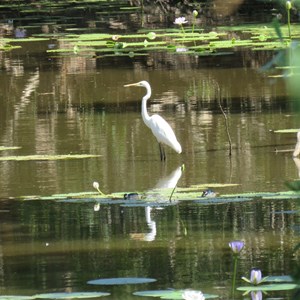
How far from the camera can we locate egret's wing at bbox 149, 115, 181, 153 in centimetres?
Result: 1149

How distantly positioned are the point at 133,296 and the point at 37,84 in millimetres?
12416

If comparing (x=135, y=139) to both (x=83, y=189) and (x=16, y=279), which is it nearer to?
(x=83, y=189)

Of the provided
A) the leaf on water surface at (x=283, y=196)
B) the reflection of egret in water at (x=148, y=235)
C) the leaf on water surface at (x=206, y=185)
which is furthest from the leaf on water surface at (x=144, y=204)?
the leaf on water surface at (x=283, y=196)

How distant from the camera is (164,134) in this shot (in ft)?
38.3

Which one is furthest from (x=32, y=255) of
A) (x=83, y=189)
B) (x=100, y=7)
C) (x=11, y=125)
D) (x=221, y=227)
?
(x=100, y=7)

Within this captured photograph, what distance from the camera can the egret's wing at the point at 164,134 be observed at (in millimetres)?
11492

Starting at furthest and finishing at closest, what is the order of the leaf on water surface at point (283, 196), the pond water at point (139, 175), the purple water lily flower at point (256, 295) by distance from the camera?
the leaf on water surface at point (283, 196) → the pond water at point (139, 175) → the purple water lily flower at point (256, 295)

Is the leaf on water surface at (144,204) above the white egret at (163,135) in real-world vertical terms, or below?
below

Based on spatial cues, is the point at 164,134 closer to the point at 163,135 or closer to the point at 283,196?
the point at 163,135

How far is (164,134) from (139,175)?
1.16 meters

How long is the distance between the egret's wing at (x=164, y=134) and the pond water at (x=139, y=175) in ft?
0.53

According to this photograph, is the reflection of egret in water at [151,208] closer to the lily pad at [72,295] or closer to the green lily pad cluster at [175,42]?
the lily pad at [72,295]

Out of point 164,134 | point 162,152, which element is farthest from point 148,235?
point 162,152

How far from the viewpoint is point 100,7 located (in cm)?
3569
